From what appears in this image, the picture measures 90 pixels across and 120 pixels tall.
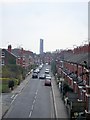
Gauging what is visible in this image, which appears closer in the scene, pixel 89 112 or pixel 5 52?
pixel 89 112

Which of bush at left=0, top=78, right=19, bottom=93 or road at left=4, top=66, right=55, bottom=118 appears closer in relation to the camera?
road at left=4, top=66, right=55, bottom=118

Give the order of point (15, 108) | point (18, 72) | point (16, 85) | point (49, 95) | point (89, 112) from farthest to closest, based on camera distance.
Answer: point (18, 72) < point (16, 85) < point (49, 95) < point (15, 108) < point (89, 112)

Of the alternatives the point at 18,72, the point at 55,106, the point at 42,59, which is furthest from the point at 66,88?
the point at 42,59

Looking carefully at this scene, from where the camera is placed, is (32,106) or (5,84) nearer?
(32,106)

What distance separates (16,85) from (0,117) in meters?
23.0

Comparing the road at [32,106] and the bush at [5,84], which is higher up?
the bush at [5,84]

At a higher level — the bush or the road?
the bush

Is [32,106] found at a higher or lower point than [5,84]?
lower

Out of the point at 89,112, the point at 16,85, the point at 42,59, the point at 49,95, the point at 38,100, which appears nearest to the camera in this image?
the point at 89,112

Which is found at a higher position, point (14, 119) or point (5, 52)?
point (5, 52)

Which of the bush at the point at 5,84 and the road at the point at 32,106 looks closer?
the road at the point at 32,106

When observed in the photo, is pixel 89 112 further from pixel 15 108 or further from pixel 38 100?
pixel 38 100

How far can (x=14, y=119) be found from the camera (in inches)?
916

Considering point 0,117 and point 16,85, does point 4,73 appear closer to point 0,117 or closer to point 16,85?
point 16,85
